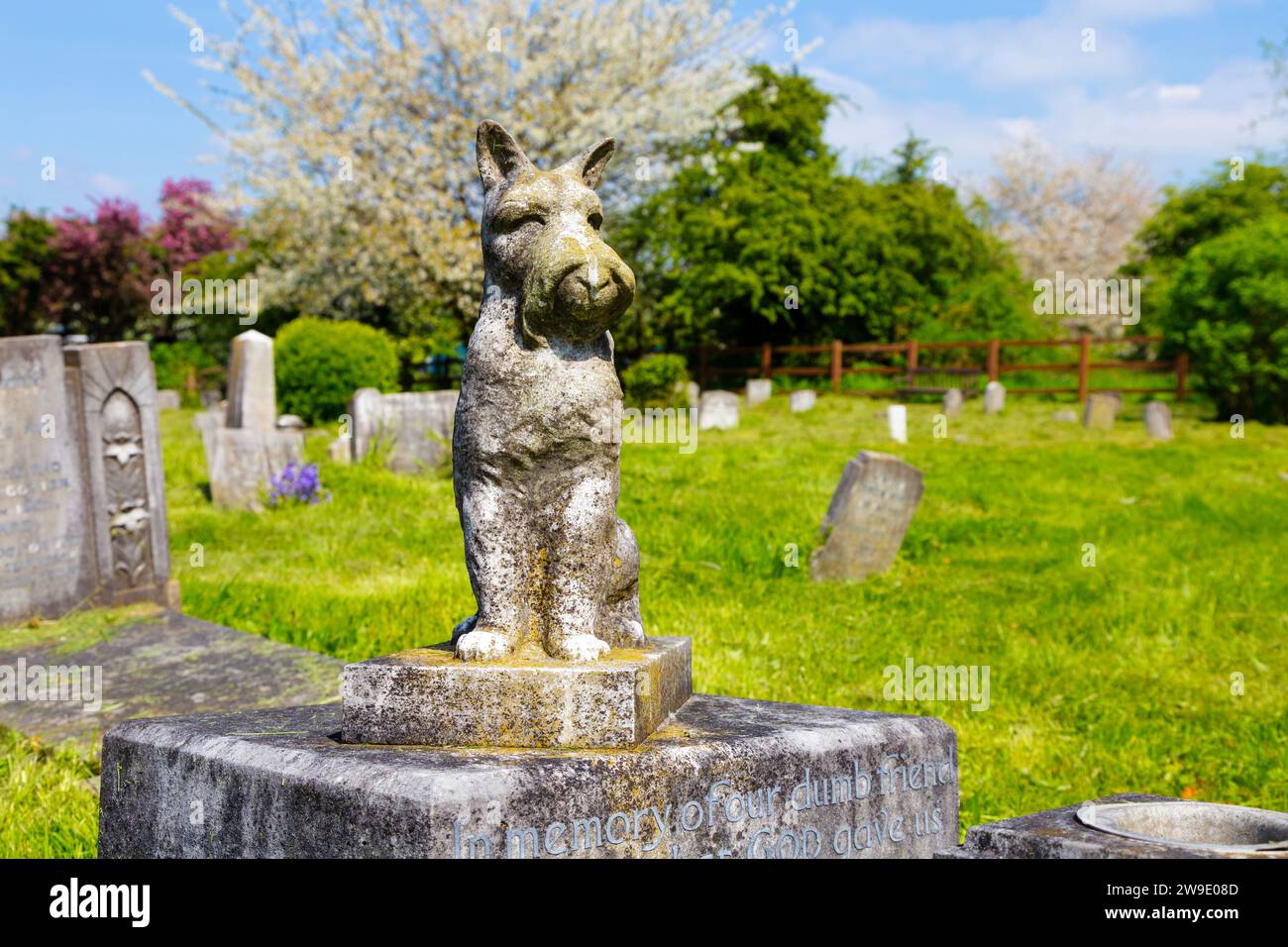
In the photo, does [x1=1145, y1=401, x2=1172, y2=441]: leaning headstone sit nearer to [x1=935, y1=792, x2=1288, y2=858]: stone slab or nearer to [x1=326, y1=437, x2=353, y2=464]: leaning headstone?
[x1=326, y1=437, x2=353, y2=464]: leaning headstone

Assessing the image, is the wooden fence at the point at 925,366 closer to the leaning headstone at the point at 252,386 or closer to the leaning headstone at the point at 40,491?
the leaning headstone at the point at 252,386

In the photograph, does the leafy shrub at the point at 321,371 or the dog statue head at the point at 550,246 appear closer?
the dog statue head at the point at 550,246

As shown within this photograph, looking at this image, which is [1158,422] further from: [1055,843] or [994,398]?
[1055,843]

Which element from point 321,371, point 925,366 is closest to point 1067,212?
point 925,366

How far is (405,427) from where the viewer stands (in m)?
13.7

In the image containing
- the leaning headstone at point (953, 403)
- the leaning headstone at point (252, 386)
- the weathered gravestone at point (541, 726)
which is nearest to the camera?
the weathered gravestone at point (541, 726)

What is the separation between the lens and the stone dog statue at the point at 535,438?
11.1ft

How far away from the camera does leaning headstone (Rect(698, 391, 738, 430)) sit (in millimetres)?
20844

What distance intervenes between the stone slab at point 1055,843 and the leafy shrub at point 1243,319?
20045 mm

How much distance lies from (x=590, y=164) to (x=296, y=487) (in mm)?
9120

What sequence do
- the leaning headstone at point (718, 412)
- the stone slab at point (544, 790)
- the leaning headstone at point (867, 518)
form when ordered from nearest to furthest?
1. the stone slab at point (544, 790)
2. the leaning headstone at point (867, 518)
3. the leaning headstone at point (718, 412)

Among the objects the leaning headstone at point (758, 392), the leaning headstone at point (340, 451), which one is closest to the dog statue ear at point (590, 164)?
Result: the leaning headstone at point (340, 451)
